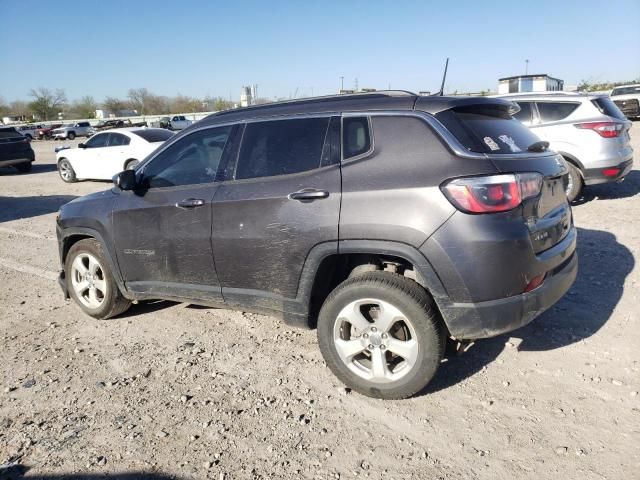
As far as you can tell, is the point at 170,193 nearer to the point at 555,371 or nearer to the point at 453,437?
the point at 453,437

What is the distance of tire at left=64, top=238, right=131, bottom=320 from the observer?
14.1 feet

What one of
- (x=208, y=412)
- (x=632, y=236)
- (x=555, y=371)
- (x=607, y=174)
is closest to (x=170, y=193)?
(x=208, y=412)

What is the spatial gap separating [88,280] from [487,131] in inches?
143

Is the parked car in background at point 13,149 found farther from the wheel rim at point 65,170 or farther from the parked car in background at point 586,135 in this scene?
the parked car in background at point 586,135

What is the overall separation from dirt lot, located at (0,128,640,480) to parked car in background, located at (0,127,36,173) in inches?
567

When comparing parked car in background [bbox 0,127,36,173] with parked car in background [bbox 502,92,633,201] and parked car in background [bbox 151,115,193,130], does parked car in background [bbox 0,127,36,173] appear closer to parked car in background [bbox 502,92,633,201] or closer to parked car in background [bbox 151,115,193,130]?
parked car in background [bbox 502,92,633,201]

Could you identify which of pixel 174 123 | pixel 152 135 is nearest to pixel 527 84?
pixel 152 135

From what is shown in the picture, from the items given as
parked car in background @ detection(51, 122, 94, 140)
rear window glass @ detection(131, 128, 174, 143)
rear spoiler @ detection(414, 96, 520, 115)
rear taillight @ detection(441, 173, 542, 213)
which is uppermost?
rear spoiler @ detection(414, 96, 520, 115)

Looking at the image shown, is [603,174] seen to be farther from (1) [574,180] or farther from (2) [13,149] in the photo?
(2) [13,149]

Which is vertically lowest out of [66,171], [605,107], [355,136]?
[66,171]

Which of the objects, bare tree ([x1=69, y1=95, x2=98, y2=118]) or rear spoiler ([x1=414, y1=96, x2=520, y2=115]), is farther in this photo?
bare tree ([x1=69, y1=95, x2=98, y2=118])

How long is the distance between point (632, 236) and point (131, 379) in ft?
19.1

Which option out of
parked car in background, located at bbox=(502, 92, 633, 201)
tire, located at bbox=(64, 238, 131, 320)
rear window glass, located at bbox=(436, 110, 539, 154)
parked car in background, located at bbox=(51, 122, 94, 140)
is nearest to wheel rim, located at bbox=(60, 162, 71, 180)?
tire, located at bbox=(64, 238, 131, 320)

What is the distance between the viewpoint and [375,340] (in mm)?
2967
